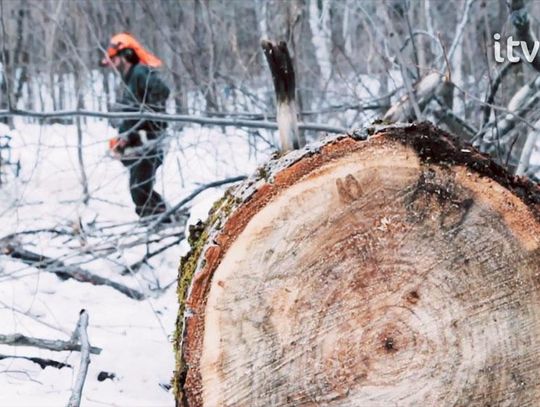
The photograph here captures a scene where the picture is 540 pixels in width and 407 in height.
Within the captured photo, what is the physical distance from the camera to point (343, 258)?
1.77m

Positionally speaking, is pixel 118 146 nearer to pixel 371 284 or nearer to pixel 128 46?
pixel 128 46

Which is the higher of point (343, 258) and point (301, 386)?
point (343, 258)

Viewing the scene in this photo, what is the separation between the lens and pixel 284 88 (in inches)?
84.8

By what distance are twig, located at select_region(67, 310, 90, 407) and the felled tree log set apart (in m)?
0.70

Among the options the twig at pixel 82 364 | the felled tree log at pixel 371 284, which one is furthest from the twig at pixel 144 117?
the felled tree log at pixel 371 284

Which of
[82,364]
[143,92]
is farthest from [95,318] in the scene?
[143,92]

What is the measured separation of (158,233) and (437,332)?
2.93m

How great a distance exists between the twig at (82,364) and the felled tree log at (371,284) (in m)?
0.70

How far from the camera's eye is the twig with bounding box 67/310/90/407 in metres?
2.40

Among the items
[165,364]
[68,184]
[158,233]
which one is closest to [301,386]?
[165,364]

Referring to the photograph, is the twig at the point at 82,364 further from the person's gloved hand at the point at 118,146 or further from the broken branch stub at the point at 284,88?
the person's gloved hand at the point at 118,146

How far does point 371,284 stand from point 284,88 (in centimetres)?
62

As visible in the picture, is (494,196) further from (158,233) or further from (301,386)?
(158,233)

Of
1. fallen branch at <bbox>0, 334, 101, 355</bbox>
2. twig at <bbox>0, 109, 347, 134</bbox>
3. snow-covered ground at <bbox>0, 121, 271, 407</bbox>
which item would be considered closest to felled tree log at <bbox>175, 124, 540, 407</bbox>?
snow-covered ground at <bbox>0, 121, 271, 407</bbox>
